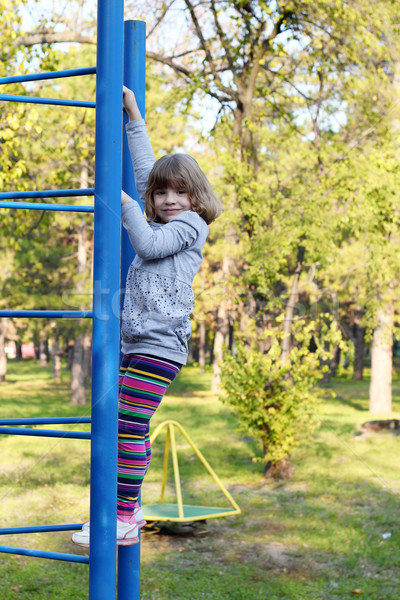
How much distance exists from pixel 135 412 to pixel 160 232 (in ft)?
1.83

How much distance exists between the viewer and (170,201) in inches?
85.0

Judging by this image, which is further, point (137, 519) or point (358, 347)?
point (358, 347)

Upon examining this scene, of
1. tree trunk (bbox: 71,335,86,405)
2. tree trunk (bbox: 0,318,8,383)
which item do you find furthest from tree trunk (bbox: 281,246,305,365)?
tree trunk (bbox: 0,318,8,383)

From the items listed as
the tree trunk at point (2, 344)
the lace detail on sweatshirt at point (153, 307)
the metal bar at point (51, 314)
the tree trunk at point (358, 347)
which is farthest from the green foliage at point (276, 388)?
the tree trunk at point (358, 347)

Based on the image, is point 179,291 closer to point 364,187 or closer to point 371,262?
point 364,187

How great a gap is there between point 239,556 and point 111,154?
4.04m

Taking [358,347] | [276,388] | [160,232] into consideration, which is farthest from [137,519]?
[358,347]

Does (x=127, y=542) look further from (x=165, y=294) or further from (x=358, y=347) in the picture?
(x=358, y=347)

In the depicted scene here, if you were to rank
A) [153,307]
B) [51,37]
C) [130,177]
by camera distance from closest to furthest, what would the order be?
[153,307]
[130,177]
[51,37]

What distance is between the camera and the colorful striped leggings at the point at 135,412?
83.8 inches

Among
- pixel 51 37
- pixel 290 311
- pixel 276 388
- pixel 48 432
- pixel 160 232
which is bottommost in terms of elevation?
pixel 276 388

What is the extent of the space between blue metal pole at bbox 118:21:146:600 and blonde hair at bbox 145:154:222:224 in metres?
0.27

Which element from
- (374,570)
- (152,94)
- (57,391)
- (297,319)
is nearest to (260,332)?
(297,319)

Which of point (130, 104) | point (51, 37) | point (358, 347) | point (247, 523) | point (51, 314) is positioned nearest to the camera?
point (51, 314)
